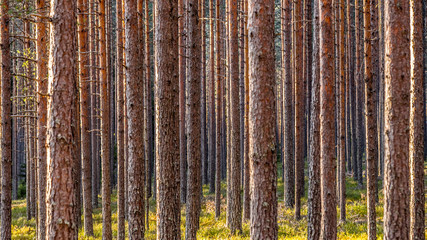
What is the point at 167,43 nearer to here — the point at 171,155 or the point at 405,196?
the point at 171,155

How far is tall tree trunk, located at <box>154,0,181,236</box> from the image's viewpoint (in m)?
7.98

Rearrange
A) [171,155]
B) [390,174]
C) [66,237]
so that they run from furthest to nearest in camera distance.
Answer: [171,155] → [390,174] → [66,237]

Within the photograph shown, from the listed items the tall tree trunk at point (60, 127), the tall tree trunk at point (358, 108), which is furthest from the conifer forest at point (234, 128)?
the tall tree trunk at point (358, 108)

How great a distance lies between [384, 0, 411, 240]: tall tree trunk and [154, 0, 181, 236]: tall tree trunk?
13.4 feet

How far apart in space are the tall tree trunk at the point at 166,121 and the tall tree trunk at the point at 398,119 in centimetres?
408

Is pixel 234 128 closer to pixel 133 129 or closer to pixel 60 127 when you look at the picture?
pixel 133 129

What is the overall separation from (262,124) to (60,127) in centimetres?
305

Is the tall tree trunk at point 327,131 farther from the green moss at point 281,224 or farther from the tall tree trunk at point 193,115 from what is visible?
the tall tree trunk at point 193,115

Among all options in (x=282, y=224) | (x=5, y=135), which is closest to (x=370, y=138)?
(x=282, y=224)

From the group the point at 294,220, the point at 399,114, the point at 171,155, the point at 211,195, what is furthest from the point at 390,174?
the point at 211,195

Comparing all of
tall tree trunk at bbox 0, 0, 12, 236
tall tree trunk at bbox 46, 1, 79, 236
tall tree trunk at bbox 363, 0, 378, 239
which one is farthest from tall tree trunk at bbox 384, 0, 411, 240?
tall tree trunk at bbox 0, 0, 12, 236

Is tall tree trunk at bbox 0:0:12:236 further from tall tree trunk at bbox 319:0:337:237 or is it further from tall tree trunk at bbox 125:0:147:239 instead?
tall tree trunk at bbox 319:0:337:237

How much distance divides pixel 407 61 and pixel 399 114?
2.78ft

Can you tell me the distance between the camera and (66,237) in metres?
5.84
